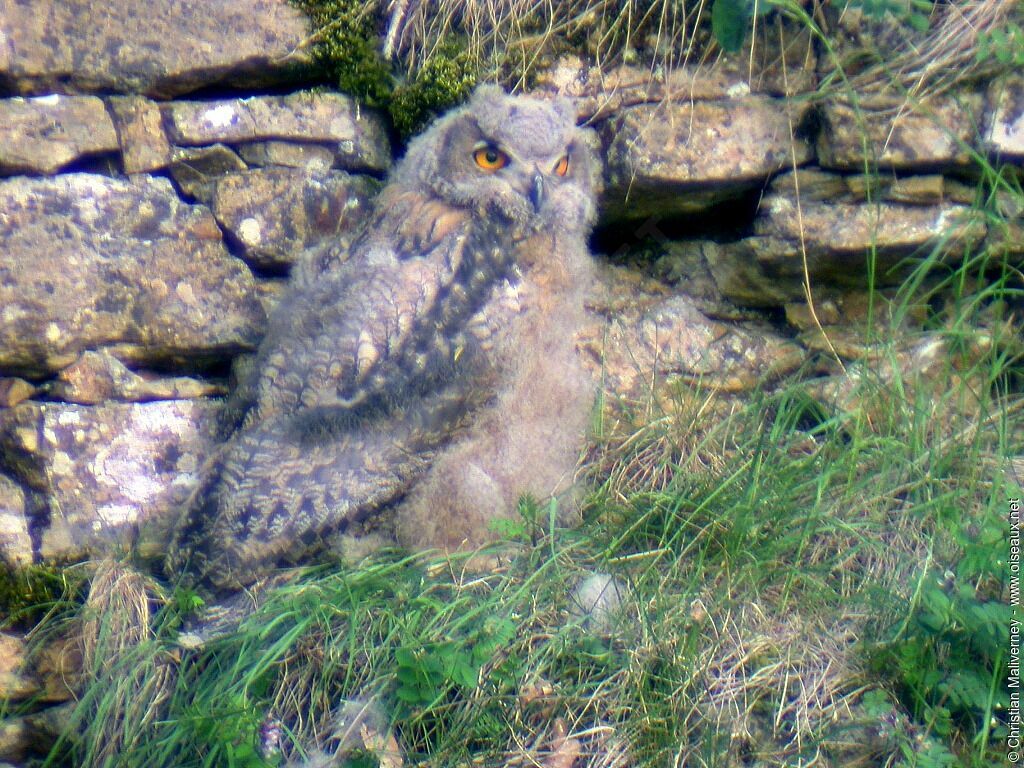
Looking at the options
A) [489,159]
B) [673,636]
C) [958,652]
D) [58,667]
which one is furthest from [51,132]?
[958,652]

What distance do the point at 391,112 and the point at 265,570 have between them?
1881mm

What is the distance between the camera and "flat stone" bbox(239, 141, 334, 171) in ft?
12.8

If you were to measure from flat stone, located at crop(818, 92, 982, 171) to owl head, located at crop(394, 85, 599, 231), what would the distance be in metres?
1.03

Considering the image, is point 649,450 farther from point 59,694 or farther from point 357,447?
point 59,694

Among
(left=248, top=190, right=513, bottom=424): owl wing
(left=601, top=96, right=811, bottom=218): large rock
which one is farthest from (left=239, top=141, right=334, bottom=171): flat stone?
(left=601, top=96, right=811, bottom=218): large rock

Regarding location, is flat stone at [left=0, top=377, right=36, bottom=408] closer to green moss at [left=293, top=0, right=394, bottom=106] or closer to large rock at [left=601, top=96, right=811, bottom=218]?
green moss at [left=293, top=0, right=394, bottom=106]

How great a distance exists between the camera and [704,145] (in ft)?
12.8

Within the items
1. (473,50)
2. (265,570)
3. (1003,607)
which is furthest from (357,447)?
(1003,607)

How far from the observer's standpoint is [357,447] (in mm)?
3285

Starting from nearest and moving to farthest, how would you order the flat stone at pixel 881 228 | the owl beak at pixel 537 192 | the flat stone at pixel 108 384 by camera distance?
the owl beak at pixel 537 192 → the flat stone at pixel 108 384 → the flat stone at pixel 881 228

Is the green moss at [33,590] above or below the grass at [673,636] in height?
below

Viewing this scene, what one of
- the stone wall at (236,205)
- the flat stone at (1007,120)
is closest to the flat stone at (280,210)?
the stone wall at (236,205)

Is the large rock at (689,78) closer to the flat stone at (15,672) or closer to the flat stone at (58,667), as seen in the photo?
the flat stone at (58,667)

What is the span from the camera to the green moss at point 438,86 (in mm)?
3916
